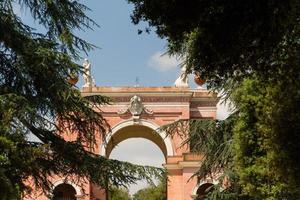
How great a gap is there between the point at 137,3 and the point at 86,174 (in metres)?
5.31

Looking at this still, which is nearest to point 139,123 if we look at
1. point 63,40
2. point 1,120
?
point 63,40

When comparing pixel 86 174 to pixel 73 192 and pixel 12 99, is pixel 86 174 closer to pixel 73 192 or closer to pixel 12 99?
pixel 12 99

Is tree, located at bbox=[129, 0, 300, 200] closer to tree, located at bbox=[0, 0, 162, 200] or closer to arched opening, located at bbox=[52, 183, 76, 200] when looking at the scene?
tree, located at bbox=[0, 0, 162, 200]

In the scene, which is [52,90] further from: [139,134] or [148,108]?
[139,134]

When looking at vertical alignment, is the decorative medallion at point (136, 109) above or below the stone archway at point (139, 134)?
above

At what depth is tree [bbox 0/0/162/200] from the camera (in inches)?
438

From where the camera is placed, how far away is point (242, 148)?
1123cm

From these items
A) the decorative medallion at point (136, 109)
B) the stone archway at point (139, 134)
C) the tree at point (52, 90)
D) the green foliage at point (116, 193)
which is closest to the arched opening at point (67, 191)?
the green foliage at point (116, 193)

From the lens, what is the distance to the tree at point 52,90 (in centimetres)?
1113

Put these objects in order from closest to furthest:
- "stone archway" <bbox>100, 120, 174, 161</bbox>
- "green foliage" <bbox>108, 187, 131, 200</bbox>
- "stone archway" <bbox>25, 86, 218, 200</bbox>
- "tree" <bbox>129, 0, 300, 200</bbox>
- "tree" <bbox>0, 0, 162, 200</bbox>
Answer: "tree" <bbox>129, 0, 300, 200</bbox> < "tree" <bbox>0, 0, 162, 200</bbox> < "green foliage" <bbox>108, 187, 131, 200</bbox> < "stone archway" <bbox>100, 120, 174, 161</bbox> < "stone archway" <bbox>25, 86, 218, 200</bbox>

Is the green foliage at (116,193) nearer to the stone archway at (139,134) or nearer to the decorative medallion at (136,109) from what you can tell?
the stone archway at (139,134)

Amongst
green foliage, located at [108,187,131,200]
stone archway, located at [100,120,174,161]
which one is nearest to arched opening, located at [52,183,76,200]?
green foliage, located at [108,187,131,200]

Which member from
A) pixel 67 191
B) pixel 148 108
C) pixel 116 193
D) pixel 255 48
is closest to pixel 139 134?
pixel 148 108

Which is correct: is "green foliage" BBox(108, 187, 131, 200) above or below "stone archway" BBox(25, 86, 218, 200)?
below
